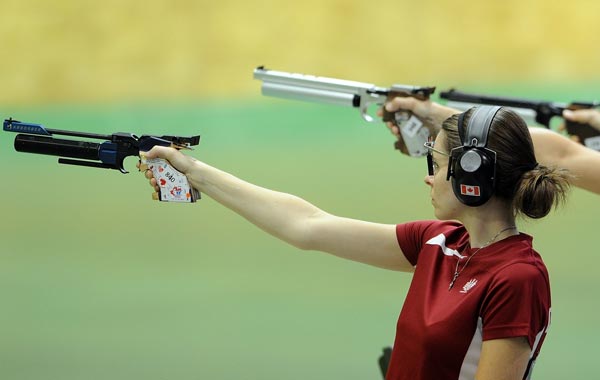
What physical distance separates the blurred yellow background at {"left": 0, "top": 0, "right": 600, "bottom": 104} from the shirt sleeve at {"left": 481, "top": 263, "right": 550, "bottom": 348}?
5.39 metres

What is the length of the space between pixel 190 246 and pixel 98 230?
0.56 metres

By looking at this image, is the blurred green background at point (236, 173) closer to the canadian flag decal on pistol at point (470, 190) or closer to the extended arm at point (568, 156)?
the extended arm at point (568, 156)

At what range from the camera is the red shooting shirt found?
212 centimetres

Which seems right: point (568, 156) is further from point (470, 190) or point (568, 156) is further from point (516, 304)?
point (516, 304)

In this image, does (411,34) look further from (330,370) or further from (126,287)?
(330,370)

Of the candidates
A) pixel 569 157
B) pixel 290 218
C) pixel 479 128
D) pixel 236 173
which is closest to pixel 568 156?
pixel 569 157

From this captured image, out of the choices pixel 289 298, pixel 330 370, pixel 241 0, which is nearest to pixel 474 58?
pixel 241 0

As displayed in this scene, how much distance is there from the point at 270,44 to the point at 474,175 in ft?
17.8

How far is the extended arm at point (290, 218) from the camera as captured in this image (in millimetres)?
2645

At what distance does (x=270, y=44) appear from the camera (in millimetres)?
7484

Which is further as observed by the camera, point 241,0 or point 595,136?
point 241,0

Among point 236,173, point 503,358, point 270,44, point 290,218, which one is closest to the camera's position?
point 503,358

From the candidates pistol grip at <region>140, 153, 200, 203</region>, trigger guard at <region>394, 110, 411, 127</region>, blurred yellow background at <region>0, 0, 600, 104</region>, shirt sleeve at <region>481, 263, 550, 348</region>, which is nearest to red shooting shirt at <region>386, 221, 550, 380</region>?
shirt sleeve at <region>481, 263, 550, 348</region>

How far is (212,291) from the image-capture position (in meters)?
5.26
